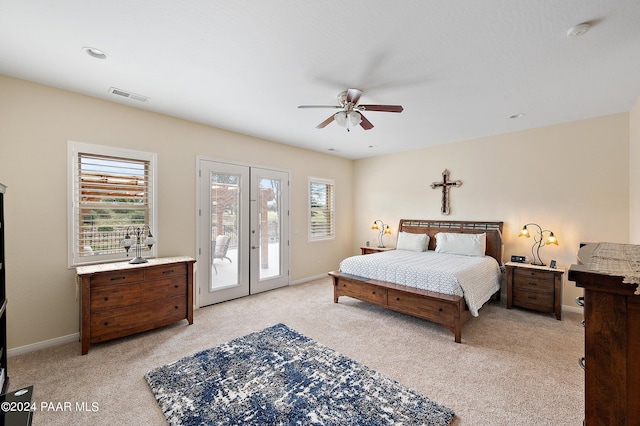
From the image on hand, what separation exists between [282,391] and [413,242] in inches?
154

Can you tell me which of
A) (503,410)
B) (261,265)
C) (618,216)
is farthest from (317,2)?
(618,216)

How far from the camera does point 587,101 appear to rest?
132 inches

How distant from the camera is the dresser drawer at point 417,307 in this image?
3.22 m

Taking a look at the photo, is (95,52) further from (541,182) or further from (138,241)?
(541,182)

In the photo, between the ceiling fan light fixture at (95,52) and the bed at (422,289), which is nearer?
the ceiling fan light fixture at (95,52)

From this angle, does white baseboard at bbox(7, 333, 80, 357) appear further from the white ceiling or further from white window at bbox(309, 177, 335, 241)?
white window at bbox(309, 177, 335, 241)

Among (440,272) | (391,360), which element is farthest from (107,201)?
(440,272)

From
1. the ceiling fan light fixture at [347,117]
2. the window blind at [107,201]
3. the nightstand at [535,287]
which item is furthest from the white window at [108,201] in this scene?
the nightstand at [535,287]

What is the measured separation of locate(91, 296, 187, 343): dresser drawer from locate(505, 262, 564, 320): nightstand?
4755 mm

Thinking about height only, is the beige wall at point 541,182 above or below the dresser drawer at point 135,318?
above

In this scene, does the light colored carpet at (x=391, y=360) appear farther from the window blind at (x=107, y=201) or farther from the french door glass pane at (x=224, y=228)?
the window blind at (x=107, y=201)

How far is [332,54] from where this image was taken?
2.40 meters

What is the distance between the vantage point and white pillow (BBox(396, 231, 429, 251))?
210 inches

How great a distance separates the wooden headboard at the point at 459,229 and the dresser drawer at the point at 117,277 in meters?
4.78
